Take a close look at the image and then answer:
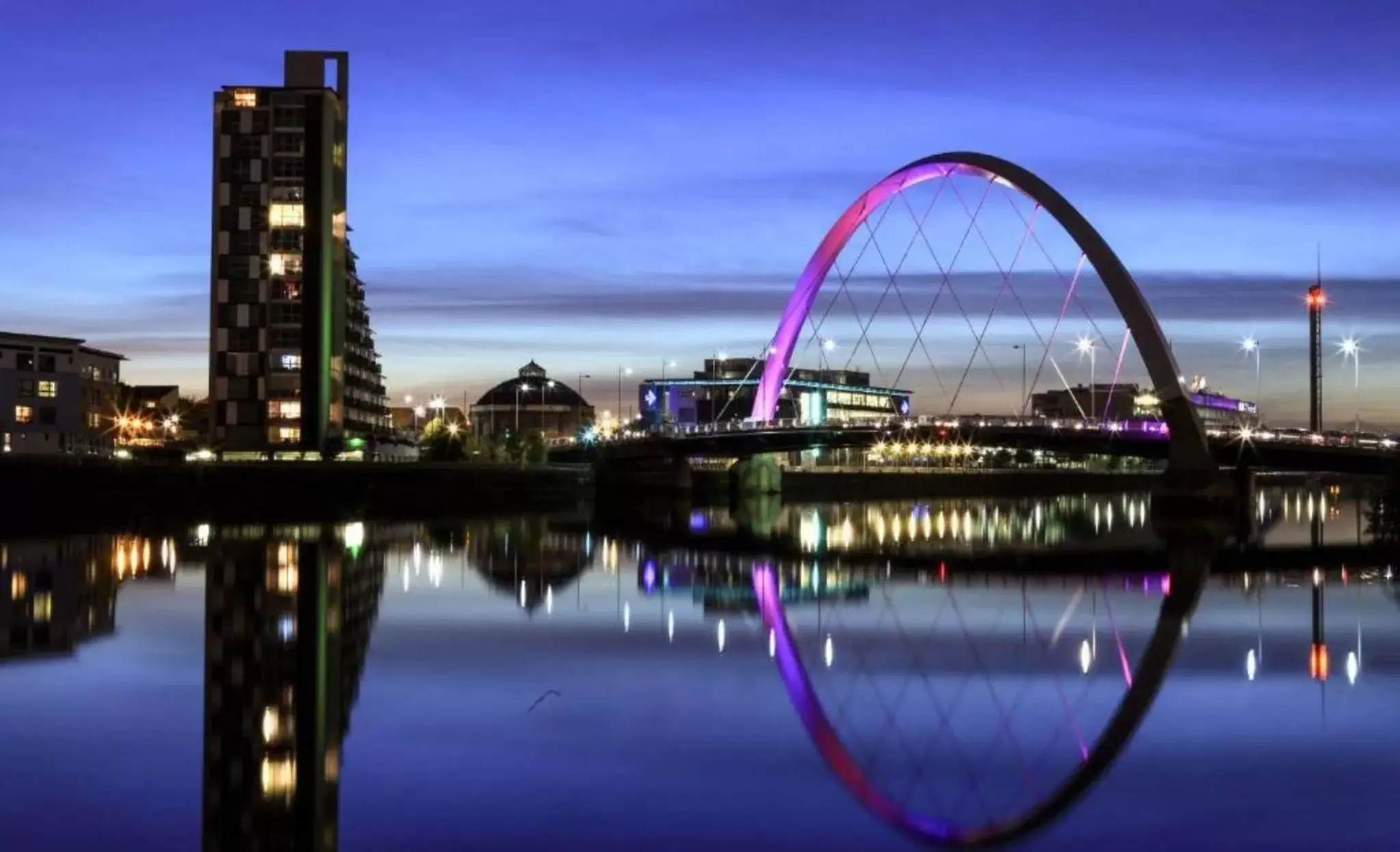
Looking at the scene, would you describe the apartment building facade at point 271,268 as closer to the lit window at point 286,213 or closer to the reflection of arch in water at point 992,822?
the lit window at point 286,213

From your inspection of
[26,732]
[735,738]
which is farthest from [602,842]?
[26,732]

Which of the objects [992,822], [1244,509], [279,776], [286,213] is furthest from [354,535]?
[1244,509]

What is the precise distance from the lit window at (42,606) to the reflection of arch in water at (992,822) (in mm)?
13641

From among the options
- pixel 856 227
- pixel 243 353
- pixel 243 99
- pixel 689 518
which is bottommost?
pixel 689 518

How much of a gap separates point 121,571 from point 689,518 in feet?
163

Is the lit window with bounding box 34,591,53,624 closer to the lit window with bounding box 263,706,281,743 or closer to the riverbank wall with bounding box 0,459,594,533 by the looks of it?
the lit window with bounding box 263,706,281,743

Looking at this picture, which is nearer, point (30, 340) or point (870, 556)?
point (870, 556)

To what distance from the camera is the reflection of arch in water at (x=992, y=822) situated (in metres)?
15.0

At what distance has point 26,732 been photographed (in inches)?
737

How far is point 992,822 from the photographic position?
1535 cm

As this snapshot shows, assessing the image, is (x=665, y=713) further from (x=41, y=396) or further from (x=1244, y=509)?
(x=41, y=396)

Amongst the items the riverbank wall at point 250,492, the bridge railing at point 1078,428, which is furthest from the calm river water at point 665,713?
the bridge railing at point 1078,428

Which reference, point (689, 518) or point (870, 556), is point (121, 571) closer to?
point (870, 556)

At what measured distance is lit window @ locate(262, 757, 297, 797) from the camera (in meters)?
15.7
